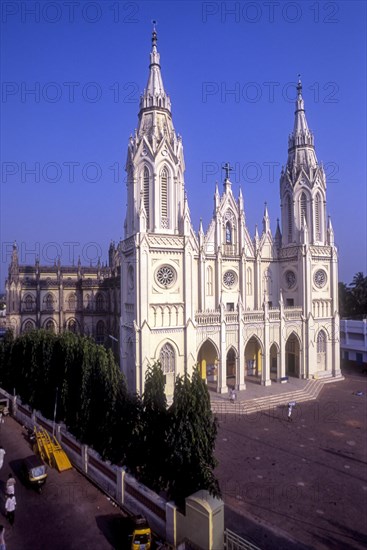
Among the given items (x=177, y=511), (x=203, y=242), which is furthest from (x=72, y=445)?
(x=203, y=242)

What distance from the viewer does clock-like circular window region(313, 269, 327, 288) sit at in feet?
111

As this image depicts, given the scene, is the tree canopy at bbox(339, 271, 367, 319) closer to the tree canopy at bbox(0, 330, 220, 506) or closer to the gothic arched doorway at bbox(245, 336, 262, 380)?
the gothic arched doorway at bbox(245, 336, 262, 380)

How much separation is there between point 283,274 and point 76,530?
96.1 feet

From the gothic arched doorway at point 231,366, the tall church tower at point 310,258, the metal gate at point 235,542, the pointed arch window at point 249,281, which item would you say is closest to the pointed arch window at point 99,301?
the gothic arched doorway at point 231,366

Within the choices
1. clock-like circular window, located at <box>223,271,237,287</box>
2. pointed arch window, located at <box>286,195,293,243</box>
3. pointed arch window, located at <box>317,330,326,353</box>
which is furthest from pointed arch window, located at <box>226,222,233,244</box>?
pointed arch window, located at <box>317,330,326,353</box>

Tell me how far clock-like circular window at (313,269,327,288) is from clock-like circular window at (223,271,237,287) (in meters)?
7.88

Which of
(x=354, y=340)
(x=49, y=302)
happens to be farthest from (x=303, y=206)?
(x=49, y=302)

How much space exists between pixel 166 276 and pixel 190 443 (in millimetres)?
16796

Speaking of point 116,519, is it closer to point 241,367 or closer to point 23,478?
point 23,478

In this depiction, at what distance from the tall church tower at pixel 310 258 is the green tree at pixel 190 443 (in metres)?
24.0

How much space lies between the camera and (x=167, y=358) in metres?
26.5

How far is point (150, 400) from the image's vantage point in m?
12.5

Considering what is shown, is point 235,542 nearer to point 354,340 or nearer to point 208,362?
point 208,362

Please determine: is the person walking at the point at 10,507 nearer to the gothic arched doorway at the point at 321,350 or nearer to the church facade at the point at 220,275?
the church facade at the point at 220,275
